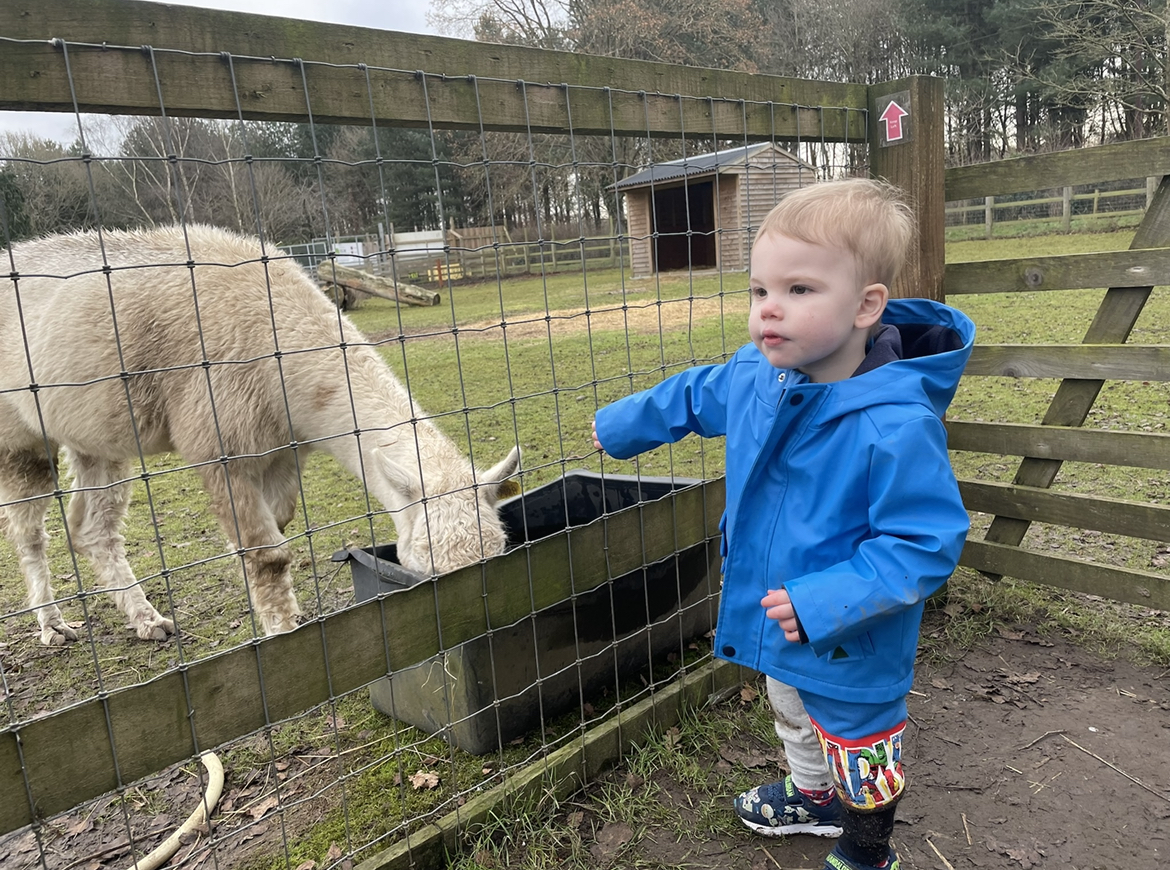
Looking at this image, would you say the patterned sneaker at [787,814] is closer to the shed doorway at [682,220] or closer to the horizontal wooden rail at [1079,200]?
the horizontal wooden rail at [1079,200]

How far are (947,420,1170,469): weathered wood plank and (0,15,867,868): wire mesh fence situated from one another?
1.54 m

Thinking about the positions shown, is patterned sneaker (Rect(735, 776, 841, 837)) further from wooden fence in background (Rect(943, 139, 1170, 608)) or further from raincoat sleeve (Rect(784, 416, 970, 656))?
wooden fence in background (Rect(943, 139, 1170, 608))

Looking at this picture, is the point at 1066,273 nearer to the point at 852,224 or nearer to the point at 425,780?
the point at 852,224

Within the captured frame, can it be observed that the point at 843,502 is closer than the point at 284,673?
Yes

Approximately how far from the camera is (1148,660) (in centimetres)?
325

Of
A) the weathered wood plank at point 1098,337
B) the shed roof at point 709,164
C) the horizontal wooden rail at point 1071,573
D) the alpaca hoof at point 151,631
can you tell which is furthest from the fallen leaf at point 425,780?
the weathered wood plank at point 1098,337

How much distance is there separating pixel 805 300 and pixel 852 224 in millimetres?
200

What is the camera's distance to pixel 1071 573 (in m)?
3.49

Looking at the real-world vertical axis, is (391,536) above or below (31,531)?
below

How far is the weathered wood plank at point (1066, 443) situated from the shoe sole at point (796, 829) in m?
2.08

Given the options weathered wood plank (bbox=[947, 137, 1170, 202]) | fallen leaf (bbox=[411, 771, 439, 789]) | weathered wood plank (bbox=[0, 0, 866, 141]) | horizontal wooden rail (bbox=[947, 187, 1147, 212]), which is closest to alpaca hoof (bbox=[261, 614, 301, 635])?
fallen leaf (bbox=[411, 771, 439, 789])

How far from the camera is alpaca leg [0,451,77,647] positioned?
4145mm

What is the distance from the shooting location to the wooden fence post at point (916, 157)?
3.34 meters

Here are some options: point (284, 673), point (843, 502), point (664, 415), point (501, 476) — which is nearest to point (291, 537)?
point (284, 673)
